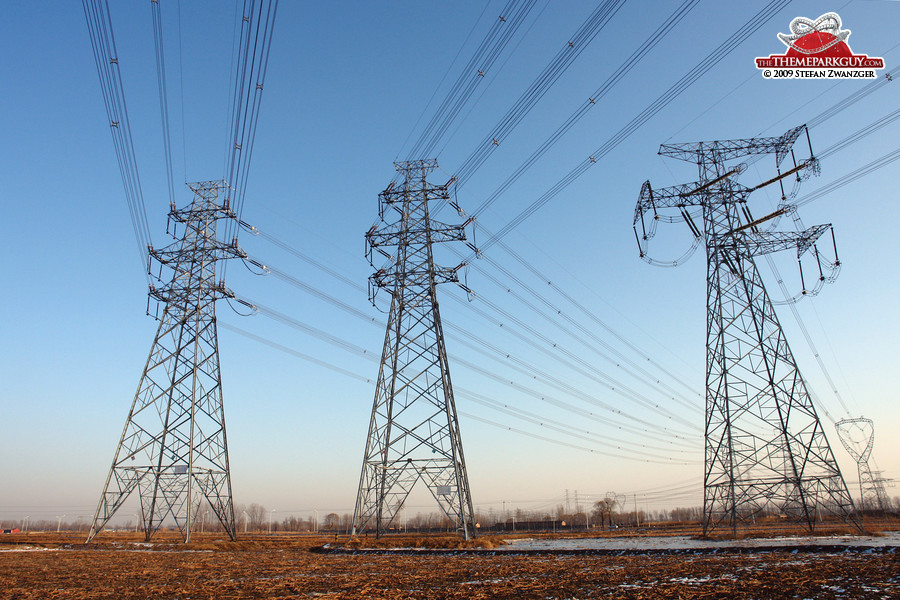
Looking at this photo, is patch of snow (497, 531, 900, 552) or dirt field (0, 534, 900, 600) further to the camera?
patch of snow (497, 531, 900, 552)

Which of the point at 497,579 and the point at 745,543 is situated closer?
the point at 497,579

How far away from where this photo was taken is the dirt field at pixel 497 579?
33.1ft

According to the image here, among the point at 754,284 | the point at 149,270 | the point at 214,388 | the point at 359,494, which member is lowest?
the point at 359,494

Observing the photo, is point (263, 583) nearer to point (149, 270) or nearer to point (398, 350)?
point (398, 350)

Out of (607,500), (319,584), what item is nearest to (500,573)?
(319,584)

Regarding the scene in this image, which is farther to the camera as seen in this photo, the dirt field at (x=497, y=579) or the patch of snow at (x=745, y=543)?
the patch of snow at (x=745, y=543)

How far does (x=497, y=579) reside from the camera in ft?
43.6

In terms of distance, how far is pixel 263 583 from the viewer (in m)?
13.2

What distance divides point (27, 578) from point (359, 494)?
15.4 metres

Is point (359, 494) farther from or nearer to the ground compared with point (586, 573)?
farther from the ground

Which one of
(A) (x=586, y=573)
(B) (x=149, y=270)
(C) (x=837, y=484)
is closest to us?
(A) (x=586, y=573)

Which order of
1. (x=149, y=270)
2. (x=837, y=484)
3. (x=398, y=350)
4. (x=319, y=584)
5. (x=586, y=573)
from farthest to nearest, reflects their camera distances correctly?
(x=149, y=270)
(x=398, y=350)
(x=837, y=484)
(x=586, y=573)
(x=319, y=584)

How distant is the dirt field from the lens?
10.1m

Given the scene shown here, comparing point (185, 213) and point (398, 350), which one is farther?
point (185, 213)
